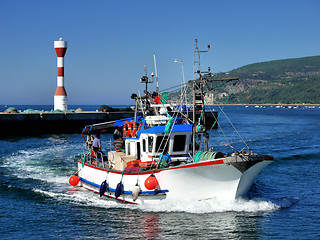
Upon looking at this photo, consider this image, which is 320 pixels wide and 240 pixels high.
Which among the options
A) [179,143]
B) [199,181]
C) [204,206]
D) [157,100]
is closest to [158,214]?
[204,206]

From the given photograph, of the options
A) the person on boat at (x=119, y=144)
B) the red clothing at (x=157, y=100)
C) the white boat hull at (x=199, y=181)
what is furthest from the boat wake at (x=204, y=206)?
the red clothing at (x=157, y=100)

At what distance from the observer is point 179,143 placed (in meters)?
19.7

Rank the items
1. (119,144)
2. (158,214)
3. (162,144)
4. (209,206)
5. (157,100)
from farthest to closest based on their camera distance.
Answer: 1. (119,144)
2. (157,100)
3. (162,144)
4. (158,214)
5. (209,206)

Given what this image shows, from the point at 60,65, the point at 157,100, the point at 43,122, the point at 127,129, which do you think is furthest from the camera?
the point at 43,122

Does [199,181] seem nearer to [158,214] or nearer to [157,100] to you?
[158,214]

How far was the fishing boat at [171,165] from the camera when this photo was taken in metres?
17.0

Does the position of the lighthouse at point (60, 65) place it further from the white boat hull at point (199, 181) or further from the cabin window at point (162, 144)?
the white boat hull at point (199, 181)

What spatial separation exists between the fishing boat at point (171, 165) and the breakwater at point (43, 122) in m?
41.1

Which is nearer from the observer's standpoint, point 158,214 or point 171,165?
point 158,214

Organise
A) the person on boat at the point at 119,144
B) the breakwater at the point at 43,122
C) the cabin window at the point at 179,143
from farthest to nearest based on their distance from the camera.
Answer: the breakwater at the point at 43,122, the person on boat at the point at 119,144, the cabin window at the point at 179,143

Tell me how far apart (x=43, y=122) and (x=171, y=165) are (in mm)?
47875

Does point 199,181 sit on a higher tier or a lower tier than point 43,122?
lower

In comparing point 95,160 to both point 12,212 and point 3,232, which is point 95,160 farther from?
point 3,232

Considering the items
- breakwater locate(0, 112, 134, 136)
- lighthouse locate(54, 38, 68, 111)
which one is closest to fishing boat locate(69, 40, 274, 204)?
breakwater locate(0, 112, 134, 136)
